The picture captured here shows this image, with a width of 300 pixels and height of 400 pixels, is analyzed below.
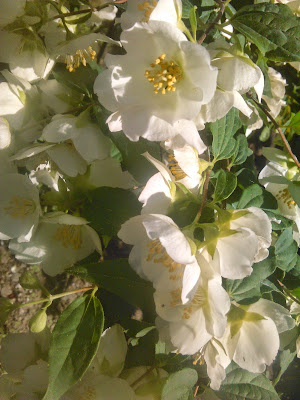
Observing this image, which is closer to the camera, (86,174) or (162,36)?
(162,36)

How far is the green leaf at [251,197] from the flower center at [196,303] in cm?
25

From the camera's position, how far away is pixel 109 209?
84 cm

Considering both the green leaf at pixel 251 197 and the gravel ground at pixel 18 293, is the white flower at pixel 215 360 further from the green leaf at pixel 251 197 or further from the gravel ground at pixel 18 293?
the gravel ground at pixel 18 293

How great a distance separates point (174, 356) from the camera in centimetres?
95

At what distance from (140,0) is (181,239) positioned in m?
0.42

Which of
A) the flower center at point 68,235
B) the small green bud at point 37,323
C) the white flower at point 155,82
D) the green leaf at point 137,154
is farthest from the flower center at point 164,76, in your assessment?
the small green bud at point 37,323

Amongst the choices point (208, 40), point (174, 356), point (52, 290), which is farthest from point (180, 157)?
point (52, 290)

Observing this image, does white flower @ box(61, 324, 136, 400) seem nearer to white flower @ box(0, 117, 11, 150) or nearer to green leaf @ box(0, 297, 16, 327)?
green leaf @ box(0, 297, 16, 327)

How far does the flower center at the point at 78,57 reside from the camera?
84 cm

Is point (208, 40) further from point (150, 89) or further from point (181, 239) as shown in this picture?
point (181, 239)

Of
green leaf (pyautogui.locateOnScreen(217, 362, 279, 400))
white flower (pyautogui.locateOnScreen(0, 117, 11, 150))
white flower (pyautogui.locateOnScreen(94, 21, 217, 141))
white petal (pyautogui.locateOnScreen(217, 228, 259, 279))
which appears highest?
white flower (pyautogui.locateOnScreen(94, 21, 217, 141))

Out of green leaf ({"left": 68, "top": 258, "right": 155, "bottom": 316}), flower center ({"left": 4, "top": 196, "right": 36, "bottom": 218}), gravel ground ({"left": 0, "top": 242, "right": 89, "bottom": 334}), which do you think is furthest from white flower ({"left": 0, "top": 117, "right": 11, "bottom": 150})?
gravel ground ({"left": 0, "top": 242, "right": 89, "bottom": 334})

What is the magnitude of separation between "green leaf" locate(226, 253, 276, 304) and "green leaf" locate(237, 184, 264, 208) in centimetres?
13

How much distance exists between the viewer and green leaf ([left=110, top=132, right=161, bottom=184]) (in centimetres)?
82
